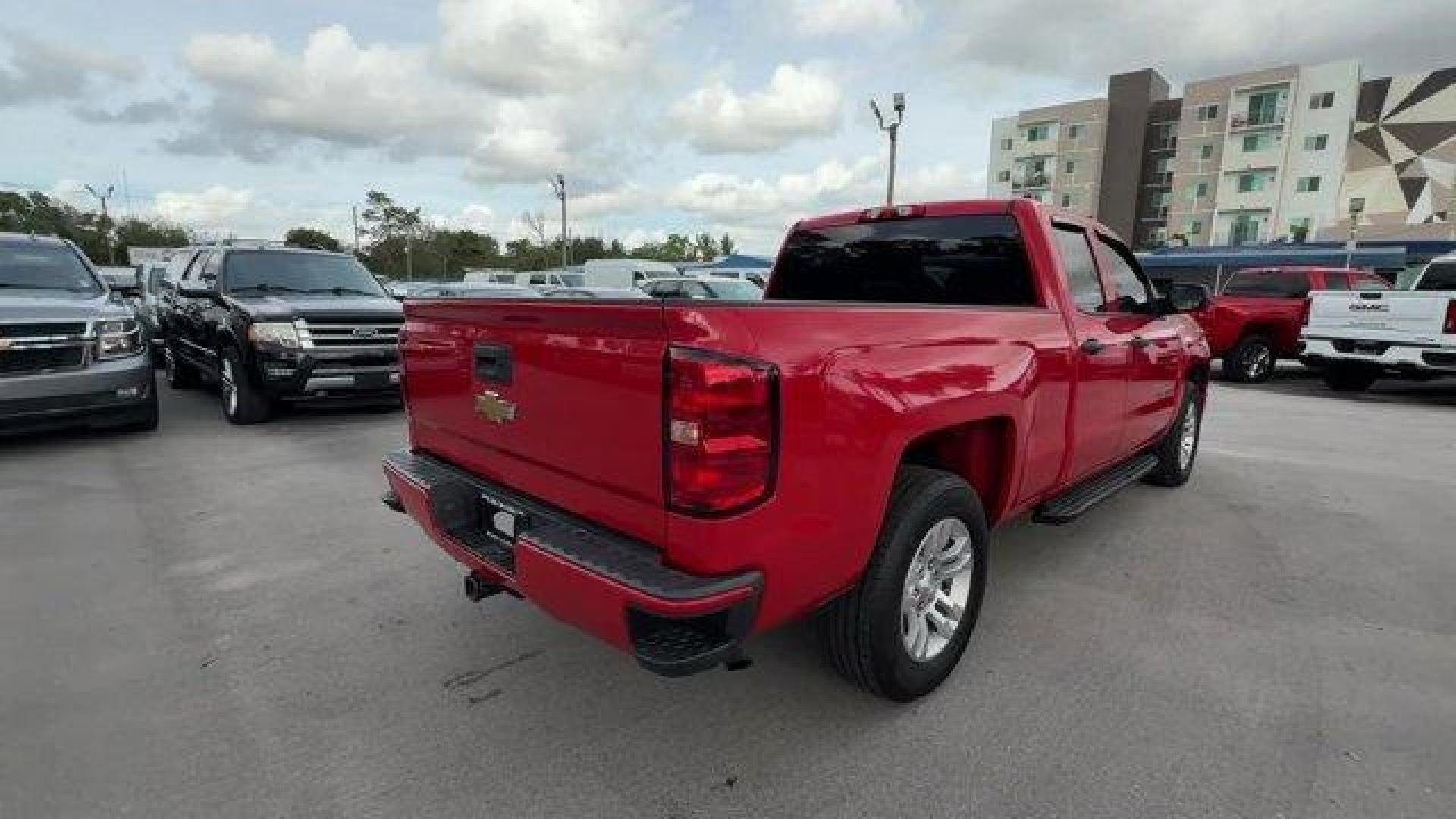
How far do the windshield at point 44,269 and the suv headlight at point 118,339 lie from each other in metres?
1.03

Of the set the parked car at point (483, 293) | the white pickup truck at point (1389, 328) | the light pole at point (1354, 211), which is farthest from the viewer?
the light pole at point (1354, 211)

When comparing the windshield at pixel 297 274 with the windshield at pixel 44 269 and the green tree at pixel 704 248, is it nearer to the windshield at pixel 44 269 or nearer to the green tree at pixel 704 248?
the windshield at pixel 44 269

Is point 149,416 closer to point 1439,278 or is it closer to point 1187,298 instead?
point 1187,298

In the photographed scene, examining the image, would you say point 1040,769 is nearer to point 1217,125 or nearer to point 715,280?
point 715,280

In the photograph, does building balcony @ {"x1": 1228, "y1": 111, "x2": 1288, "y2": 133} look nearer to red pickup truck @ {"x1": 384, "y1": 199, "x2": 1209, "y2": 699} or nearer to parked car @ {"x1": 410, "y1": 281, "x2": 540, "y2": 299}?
parked car @ {"x1": 410, "y1": 281, "x2": 540, "y2": 299}

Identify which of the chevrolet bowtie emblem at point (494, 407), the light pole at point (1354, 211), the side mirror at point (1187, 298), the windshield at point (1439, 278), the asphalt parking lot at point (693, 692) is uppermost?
the light pole at point (1354, 211)

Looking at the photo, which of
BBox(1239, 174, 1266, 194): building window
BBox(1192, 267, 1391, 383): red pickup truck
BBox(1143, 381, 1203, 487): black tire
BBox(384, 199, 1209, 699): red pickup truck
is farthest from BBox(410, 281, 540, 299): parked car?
BBox(1239, 174, 1266, 194): building window

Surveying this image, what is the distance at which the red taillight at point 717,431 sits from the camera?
1.92 meters

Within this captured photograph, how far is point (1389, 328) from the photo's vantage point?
9.82 m

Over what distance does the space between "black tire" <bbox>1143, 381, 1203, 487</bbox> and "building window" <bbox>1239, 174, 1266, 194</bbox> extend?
185 ft

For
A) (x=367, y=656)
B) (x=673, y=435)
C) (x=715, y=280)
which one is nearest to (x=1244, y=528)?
(x=673, y=435)

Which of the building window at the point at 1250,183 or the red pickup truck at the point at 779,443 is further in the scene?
the building window at the point at 1250,183

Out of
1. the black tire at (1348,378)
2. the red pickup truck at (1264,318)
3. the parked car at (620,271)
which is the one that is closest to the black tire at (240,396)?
the red pickup truck at (1264,318)

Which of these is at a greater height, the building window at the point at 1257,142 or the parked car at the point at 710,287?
the building window at the point at 1257,142
